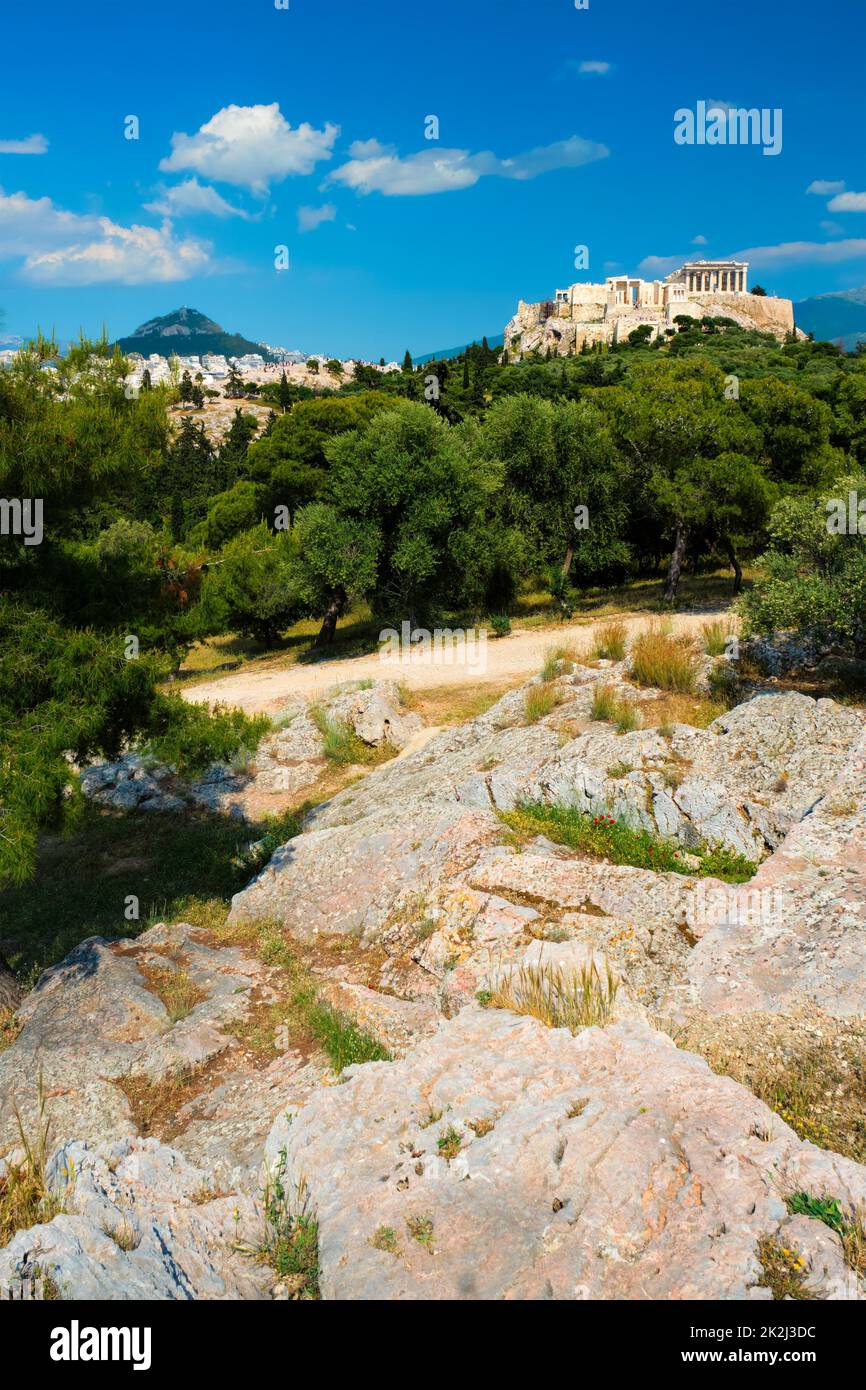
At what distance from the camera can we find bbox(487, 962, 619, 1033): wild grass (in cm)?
668

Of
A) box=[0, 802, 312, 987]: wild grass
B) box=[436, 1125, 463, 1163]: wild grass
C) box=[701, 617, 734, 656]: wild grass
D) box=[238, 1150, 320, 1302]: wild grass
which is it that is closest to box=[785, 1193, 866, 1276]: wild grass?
box=[436, 1125, 463, 1163]: wild grass

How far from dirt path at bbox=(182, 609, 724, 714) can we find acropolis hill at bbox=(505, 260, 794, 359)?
97260 millimetres

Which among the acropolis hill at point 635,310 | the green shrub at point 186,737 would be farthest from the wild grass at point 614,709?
the acropolis hill at point 635,310

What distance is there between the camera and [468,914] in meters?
8.77

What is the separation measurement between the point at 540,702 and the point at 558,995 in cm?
813

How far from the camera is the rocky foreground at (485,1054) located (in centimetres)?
419

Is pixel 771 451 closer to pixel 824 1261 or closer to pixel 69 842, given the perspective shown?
pixel 69 842

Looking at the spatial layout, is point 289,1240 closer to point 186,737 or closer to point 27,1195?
point 27,1195

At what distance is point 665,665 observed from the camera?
14.5 metres

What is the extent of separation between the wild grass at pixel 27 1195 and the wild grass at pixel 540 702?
33.1 feet

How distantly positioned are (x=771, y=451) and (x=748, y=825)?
64.4 feet

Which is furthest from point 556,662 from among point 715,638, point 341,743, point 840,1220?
point 840,1220

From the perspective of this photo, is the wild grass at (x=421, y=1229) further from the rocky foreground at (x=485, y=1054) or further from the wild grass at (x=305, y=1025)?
the wild grass at (x=305, y=1025)
